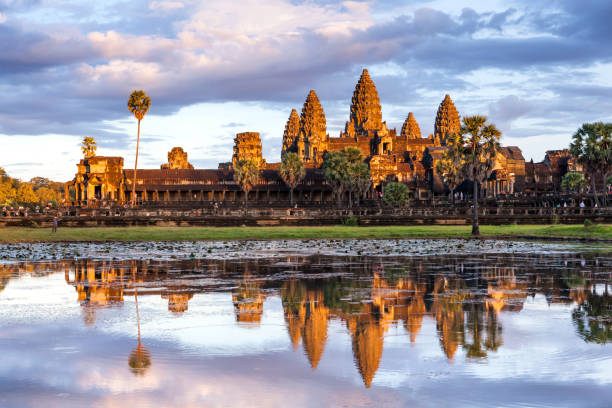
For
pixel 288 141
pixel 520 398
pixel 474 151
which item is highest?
pixel 288 141

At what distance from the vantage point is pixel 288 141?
191 metres

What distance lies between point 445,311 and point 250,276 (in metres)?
7.64

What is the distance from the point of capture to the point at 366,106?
16900 cm

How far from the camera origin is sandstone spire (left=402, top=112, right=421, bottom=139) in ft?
618

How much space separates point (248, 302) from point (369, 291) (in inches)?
111

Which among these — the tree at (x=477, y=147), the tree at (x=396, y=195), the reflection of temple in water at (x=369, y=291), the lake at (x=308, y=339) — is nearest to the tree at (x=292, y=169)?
the tree at (x=396, y=195)

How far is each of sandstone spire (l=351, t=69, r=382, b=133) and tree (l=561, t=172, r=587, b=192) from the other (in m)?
Answer: 56.4

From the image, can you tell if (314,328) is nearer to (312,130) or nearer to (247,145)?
(247,145)

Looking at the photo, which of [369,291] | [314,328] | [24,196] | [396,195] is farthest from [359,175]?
[314,328]

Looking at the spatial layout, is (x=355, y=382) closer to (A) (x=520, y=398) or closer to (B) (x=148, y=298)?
(A) (x=520, y=398)

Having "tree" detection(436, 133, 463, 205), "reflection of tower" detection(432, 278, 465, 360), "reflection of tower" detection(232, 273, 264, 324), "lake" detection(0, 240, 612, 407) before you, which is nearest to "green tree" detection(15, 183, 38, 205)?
"tree" detection(436, 133, 463, 205)

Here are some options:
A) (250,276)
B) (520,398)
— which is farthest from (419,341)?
(250,276)

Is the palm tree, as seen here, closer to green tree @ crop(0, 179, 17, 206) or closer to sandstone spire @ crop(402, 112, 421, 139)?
green tree @ crop(0, 179, 17, 206)

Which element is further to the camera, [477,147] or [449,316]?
[477,147]
